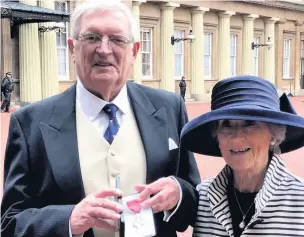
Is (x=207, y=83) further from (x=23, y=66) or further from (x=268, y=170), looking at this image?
(x=268, y=170)

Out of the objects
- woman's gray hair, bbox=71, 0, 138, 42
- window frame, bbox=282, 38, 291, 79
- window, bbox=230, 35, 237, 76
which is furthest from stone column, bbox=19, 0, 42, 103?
window frame, bbox=282, 38, 291, 79

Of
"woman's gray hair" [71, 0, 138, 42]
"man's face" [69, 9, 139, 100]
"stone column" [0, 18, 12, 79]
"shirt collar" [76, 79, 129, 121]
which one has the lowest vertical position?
"shirt collar" [76, 79, 129, 121]

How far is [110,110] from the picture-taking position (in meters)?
2.15

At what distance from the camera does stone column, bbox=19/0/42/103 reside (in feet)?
63.7

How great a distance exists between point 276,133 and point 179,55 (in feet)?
85.7

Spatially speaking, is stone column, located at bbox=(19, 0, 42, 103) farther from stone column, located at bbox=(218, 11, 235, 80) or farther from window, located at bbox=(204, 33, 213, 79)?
stone column, located at bbox=(218, 11, 235, 80)

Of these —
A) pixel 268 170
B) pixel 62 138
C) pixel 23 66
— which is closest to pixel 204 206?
pixel 268 170

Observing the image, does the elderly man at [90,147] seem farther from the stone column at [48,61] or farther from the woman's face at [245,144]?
the stone column at [48,61]

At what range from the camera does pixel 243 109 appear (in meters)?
1.94

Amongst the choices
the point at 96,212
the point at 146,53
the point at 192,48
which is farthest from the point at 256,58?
the point at 96,212

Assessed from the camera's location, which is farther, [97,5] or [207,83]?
[207,83]

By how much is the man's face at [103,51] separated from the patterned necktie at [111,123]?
3.3 inches

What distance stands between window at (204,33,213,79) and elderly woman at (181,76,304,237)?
27.7 m

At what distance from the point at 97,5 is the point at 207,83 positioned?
90.3ft
